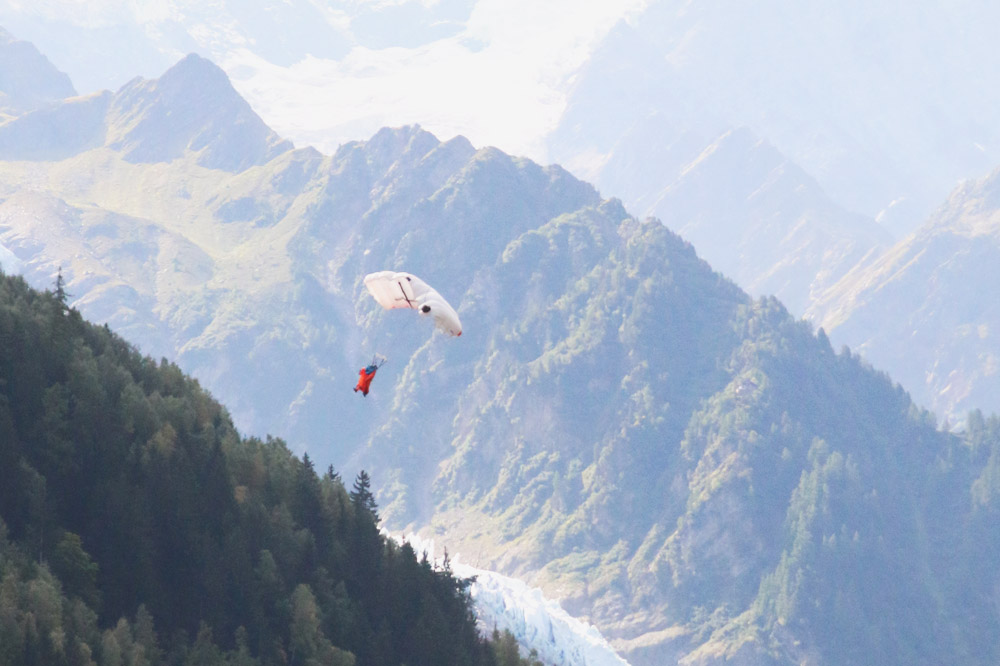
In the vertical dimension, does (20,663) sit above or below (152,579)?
below

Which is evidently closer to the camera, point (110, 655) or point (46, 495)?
point (110, 655)

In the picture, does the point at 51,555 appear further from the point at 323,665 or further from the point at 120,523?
the point at 323,665

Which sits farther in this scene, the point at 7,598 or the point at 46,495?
the point at 46,495

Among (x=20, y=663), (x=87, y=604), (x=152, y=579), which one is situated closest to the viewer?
(x=20, y=663)

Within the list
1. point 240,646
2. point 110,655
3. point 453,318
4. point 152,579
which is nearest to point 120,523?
point 152,579

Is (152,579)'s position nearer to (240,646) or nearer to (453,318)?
(240,646)

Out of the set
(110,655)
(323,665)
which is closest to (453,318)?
(323,665)

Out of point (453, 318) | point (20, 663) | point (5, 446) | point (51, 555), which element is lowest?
point (20, 663)

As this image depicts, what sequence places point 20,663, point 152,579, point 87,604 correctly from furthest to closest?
1. point 152,579
2. point 87,604
3. point 20,663

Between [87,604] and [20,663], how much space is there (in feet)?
Result: 65.1

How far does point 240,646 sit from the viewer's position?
194125mm

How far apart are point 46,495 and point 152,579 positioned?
52.1 feet

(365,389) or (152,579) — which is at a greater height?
(365,389)

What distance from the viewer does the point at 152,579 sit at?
19350cm
